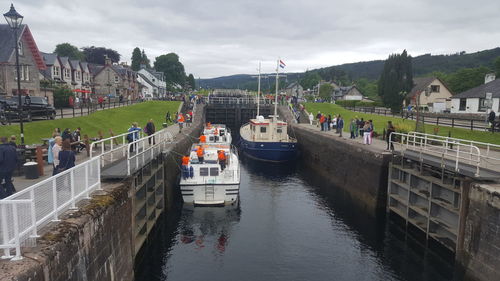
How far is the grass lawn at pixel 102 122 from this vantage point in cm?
2169

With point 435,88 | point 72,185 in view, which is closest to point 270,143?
point 72,185

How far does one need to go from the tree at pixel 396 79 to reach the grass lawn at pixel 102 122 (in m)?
33.2

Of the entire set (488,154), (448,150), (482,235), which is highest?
(488,154)

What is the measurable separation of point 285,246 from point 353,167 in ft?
31.0

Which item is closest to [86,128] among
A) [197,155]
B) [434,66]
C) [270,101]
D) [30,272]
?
[197,155]

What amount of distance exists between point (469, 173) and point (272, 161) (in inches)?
893

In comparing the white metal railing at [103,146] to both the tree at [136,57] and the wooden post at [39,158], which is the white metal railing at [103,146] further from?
the tree at [136,57]

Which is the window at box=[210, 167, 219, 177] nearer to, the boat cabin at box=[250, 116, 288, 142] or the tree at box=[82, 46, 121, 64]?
the boat cabin at box=[250, 116, 288, 142]

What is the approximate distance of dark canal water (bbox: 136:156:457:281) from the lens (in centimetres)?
1349

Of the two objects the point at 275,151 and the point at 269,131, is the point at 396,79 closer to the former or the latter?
the point at 269,131

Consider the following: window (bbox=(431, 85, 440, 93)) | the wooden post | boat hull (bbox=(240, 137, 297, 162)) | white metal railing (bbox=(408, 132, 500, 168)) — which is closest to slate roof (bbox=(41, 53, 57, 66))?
boat hull (bbox=(240, 137, 297, 162))

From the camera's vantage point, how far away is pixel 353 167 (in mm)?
23172

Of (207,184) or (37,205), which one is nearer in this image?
(37,205)

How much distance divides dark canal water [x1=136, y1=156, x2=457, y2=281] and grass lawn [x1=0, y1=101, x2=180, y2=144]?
10380mm
